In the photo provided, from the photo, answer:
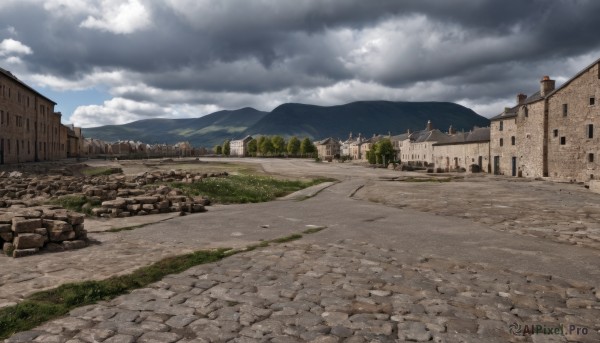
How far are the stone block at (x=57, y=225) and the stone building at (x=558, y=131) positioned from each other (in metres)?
42.7

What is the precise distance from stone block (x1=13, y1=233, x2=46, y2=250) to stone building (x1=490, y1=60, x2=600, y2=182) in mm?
43317

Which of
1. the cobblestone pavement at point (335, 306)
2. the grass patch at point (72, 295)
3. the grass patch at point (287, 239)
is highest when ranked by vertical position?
the grass patch at point (72, 295)

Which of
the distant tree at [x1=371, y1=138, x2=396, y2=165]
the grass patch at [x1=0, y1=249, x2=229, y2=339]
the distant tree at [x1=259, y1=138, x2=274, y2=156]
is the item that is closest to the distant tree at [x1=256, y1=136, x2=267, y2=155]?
the distant tree at [x1=259, y1=138, x2=274, y2=156]

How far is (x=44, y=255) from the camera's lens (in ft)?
28.5

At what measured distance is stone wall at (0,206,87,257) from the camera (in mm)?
8797

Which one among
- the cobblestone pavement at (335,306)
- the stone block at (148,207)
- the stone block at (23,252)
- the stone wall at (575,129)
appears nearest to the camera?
the cobblestone pavement at (335,306)

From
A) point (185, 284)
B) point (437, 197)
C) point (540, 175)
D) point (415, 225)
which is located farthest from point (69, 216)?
point (540, 175)

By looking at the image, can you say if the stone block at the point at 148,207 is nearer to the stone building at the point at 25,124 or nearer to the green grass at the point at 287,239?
the green grass at the point at 287,239

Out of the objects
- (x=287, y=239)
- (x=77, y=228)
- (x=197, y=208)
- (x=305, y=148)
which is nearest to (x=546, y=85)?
(x=197, y=208)

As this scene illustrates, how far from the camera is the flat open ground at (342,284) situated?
16.0ft

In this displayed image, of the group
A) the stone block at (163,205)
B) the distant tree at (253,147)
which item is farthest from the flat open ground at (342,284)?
the distant tree at (253,147)

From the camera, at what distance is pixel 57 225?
9602 millimetres

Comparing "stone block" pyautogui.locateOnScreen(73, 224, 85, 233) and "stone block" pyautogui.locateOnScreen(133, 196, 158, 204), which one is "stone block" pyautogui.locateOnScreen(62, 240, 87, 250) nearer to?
"stone block" pyautogui.locateOnScreen(73, 224, 85, 233)

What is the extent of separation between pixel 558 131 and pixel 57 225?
149 feet
